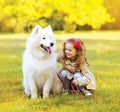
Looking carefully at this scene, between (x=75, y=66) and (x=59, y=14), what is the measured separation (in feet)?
42.2

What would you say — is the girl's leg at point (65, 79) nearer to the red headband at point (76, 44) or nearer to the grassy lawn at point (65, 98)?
the grassy lawn at point (65, 98)

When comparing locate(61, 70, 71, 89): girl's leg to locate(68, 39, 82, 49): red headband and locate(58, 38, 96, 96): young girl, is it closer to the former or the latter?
locate(58, 38, 96, 96): young girl

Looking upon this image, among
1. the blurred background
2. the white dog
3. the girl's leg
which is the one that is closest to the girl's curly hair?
the girl's leg

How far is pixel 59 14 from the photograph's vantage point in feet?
56.3

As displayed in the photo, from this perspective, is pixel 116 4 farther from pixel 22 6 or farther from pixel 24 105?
pixel 24 105

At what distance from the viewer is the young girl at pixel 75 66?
4402mm

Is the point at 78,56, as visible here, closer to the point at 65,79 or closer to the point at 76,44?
the point at 76,44

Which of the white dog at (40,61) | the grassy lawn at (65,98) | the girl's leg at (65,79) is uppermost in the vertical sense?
the white dog at (40,61)

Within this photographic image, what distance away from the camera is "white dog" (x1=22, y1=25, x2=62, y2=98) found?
13.7 ft

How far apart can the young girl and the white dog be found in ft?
0.55

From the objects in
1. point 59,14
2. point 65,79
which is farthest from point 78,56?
point 59,14

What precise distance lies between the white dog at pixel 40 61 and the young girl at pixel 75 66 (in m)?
0.17

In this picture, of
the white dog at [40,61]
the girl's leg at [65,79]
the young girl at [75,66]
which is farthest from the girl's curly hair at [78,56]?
the white dog at [40,61]

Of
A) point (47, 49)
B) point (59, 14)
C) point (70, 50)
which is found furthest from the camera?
point (59, 14)
